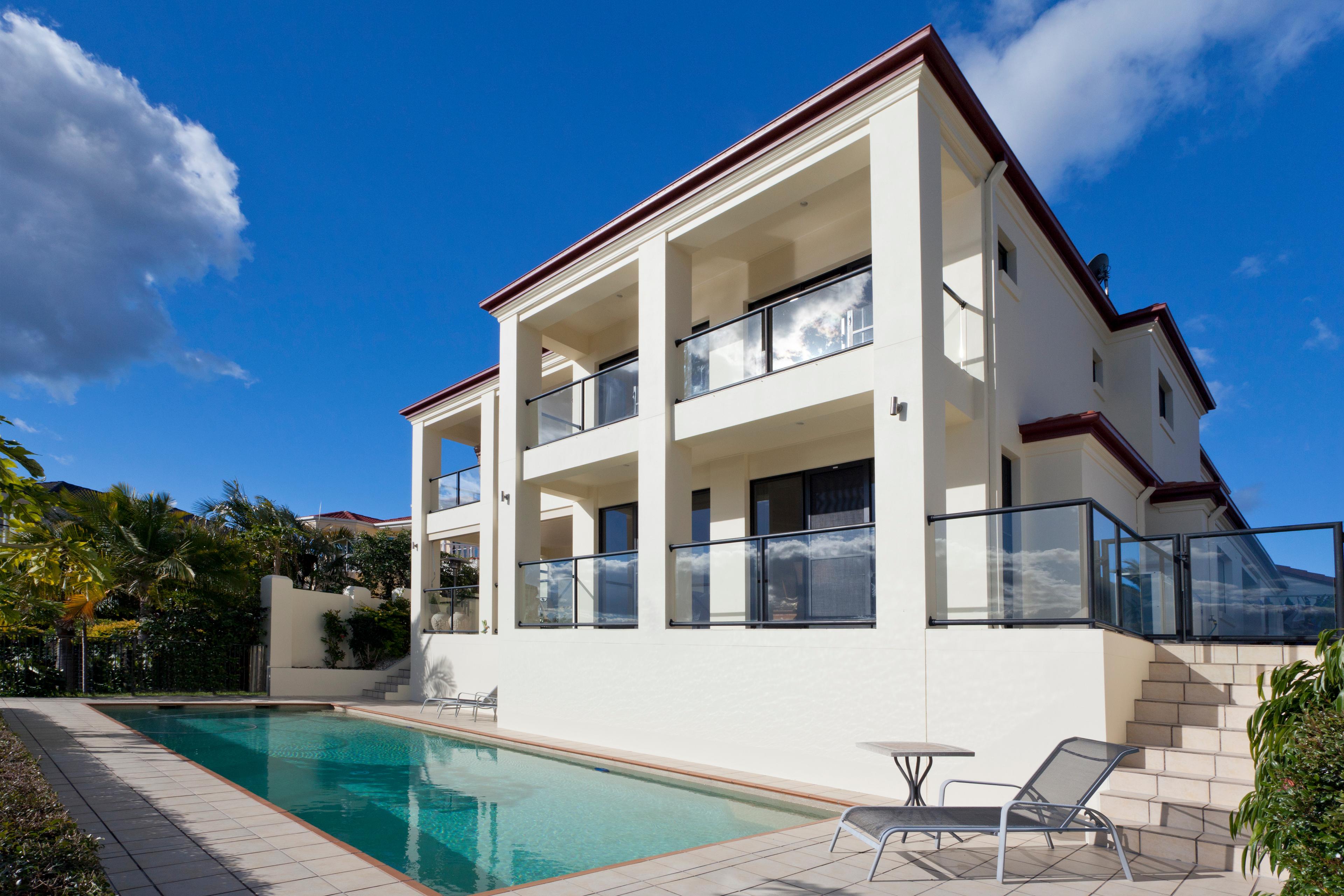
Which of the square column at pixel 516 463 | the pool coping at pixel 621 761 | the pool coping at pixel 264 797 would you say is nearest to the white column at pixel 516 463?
the square column at pixel 516 463

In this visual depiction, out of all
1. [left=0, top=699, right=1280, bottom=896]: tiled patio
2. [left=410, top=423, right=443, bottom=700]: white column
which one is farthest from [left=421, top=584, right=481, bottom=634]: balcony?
[left=0, top=699, right=1280, bottom=896]: tiled patio

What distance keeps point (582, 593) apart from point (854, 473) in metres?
4.50

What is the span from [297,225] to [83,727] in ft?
114

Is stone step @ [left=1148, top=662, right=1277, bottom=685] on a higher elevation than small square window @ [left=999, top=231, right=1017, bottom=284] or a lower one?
lower

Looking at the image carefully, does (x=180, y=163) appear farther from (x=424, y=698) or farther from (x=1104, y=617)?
(x=1104, y=617)

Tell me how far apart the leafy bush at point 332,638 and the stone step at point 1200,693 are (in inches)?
742

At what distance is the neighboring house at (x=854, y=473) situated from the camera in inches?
311

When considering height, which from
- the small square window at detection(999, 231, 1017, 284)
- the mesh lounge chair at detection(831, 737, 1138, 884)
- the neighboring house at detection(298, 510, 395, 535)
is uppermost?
the small square window at detection(999, 231, 1017, 284)

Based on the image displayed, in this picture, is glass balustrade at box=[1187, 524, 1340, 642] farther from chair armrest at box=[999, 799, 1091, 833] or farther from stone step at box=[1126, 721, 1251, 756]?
chair armrest at box=[999, 799, 1091, 833]

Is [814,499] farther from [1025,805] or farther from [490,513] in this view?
[490,513]

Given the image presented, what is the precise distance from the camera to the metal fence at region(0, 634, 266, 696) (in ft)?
57.9

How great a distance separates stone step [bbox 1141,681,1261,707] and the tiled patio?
79.4 inches

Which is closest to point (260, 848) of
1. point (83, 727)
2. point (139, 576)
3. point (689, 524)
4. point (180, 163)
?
point (689, 524)

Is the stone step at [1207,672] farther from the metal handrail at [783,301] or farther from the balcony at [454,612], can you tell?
the balcony at [454,612]
